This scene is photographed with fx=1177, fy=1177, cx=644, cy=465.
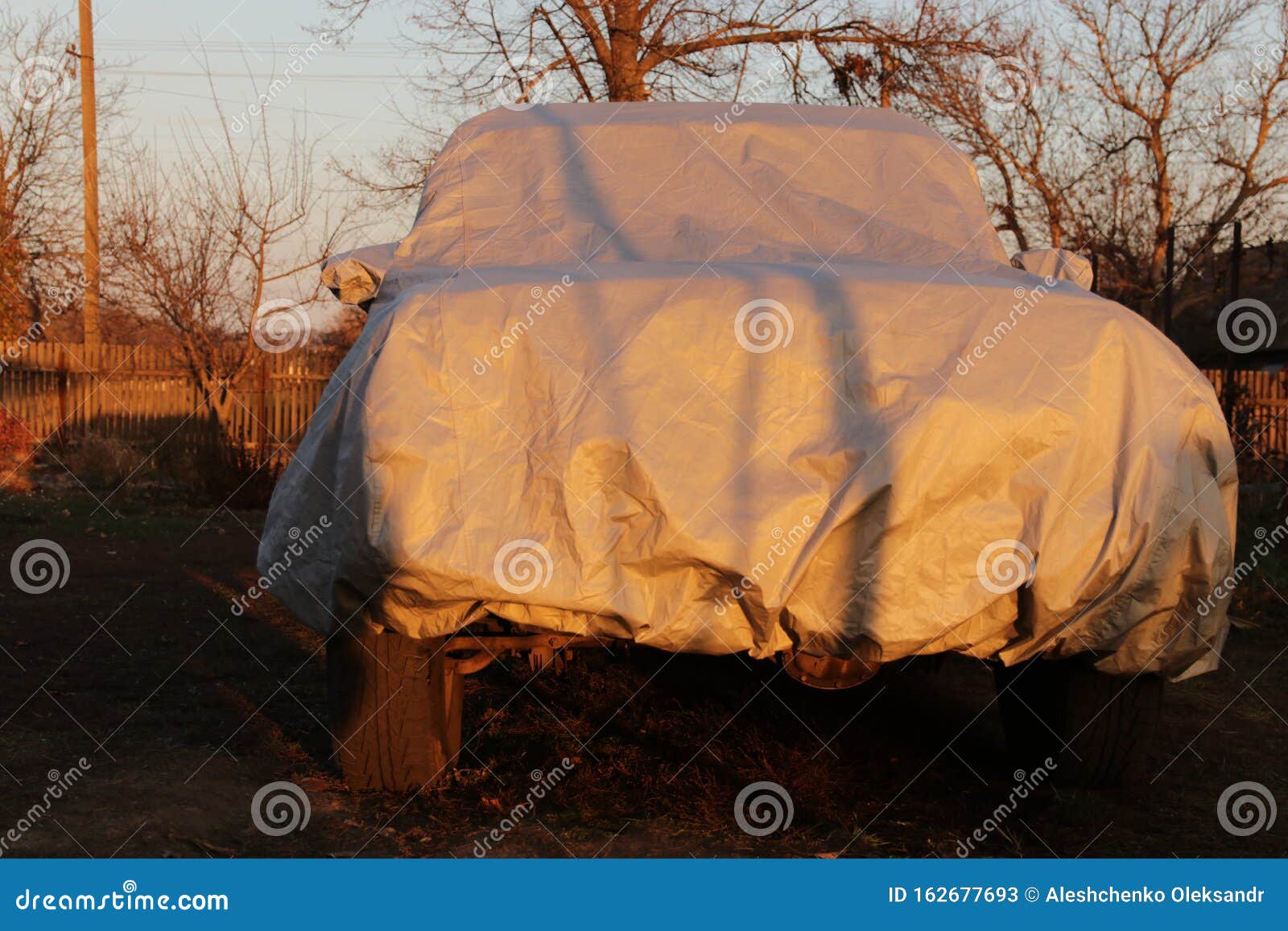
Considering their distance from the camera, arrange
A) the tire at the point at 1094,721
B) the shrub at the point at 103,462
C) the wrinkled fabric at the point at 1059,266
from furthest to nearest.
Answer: the shrub at the point at 103,462 < the wrinkled fabric at the point at 1059,266 < the tire at the point at 1094,721

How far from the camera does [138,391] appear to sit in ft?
53.7

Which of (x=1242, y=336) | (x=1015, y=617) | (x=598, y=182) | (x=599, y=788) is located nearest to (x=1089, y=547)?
(x=1015, y=617)

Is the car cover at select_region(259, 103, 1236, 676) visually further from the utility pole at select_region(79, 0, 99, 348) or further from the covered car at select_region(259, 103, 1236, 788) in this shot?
the utility pole at select_region(79, 0, 99, 348)

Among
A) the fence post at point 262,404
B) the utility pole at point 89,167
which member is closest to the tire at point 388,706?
the fence post at point 262,404

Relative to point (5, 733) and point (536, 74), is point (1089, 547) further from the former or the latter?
point (536, 74)

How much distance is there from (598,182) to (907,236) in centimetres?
114

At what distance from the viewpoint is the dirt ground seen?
3.37 m

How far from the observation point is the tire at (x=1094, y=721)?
3.68 meters

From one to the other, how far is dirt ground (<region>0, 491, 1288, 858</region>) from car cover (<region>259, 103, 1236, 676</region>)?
0.60 meters

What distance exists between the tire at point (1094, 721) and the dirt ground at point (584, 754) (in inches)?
3.6

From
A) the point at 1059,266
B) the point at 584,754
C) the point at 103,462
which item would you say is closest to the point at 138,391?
the point at 103,462

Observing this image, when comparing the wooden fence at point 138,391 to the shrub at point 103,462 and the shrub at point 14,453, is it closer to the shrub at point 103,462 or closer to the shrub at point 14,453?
the shrub at point 14,453

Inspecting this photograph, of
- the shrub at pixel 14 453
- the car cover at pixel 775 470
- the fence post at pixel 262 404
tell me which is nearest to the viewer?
the car cover at pixel 775 470

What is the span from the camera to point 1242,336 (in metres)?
13.2
